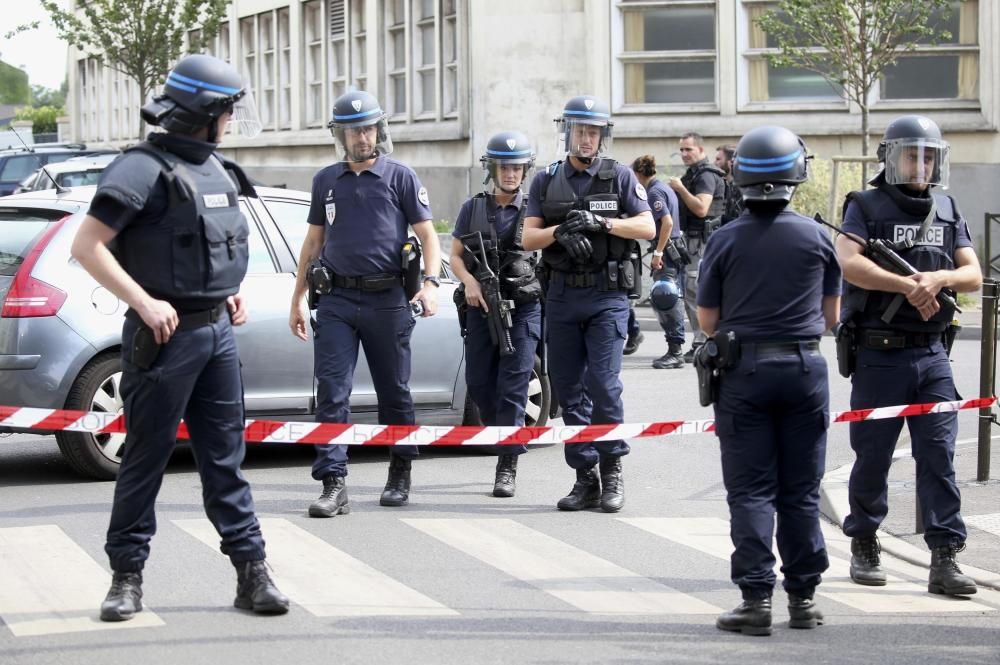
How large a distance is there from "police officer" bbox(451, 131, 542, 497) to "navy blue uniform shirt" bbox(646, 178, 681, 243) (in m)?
4.31

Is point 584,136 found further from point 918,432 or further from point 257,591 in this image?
point 257,591

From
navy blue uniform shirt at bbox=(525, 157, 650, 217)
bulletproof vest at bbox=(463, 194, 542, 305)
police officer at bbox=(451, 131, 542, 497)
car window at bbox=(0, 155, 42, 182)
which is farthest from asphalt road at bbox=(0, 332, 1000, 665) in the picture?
Answer: car window at bbox=(0, 155, 42, 182)

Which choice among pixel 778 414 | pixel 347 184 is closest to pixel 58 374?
pixel 347 184

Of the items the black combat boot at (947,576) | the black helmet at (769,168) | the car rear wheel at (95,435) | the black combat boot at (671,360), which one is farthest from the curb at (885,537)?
the black combat boot at (671,360)

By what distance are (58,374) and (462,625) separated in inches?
144

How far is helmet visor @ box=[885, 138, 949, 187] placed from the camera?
6.73m

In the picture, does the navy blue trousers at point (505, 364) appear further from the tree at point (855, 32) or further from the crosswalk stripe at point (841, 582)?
the tree at point (855, 32)

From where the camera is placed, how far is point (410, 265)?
8.41 meters

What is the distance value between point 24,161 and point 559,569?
75.1ft

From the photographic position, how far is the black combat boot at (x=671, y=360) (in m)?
15.0

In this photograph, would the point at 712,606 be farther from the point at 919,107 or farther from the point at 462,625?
the point at 919,107

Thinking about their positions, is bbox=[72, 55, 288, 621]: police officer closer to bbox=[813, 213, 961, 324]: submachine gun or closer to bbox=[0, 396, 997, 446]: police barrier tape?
bbox=[0, 396, 997, 446]: police barrier tape

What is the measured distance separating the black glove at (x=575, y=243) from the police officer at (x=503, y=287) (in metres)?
0.69

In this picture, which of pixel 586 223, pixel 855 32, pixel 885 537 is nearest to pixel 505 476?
pixel 586 223
